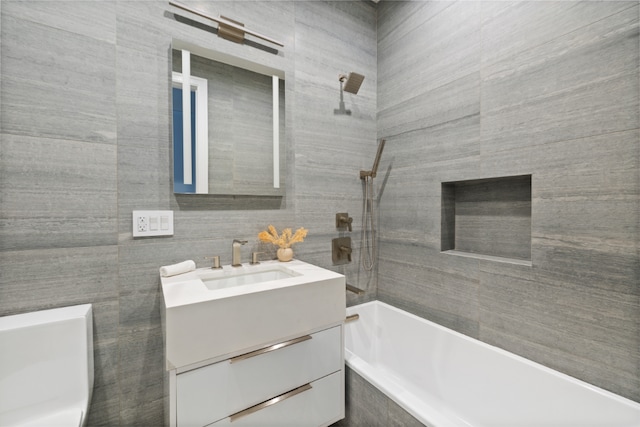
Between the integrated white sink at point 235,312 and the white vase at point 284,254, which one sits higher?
the white vase at point 284,254

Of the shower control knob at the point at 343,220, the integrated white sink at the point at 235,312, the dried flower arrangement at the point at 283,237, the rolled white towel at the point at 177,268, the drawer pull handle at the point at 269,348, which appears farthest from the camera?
the shower control knob at the point at 343,220

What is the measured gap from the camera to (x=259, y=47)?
5.14 ft

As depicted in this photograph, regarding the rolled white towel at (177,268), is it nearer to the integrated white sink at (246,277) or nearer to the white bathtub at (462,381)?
the integrated white sink at (246,277)

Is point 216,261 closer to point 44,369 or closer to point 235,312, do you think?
point 235,312

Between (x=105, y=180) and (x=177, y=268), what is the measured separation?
19.3 inches

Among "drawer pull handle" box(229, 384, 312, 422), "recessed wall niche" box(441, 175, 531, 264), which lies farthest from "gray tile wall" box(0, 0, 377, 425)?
"recessed wall niche" box(441, 175, 531, 264)

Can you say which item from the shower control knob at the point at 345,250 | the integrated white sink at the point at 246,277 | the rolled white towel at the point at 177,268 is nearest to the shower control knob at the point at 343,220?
the shower control knob at the point at 345,250

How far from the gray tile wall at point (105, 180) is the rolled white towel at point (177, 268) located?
87 millimetres

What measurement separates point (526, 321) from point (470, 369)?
1.27ft

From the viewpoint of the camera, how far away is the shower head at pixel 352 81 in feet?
5.72

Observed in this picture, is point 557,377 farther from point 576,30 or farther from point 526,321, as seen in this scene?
point 576,30

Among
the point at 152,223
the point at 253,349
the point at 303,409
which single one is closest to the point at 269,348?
the point at 253,349

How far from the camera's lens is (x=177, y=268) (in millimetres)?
1262

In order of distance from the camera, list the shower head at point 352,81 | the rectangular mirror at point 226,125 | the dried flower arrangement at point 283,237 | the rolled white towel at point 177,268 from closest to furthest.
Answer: the rolled white towel at point 177,268
the rectangular mirror at point 226,125
the dried flower arrangement at point 283,237
the shower head at point 352,81
